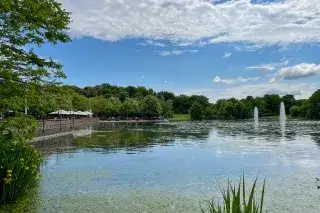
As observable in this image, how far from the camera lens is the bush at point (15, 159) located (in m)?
10.2

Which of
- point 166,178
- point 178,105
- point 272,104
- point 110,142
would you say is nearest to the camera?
point 166,178

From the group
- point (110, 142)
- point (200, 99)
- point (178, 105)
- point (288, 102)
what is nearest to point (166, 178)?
point (110, 142)

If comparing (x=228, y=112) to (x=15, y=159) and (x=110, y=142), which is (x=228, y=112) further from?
(x=15, y=159)

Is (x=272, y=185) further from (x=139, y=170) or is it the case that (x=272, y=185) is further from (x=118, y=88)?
(x=118, y=88)

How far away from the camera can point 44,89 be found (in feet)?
36.2

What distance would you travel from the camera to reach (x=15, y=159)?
1063 cm

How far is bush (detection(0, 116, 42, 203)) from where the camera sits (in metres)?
10.2

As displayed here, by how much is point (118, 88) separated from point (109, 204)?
17125cm

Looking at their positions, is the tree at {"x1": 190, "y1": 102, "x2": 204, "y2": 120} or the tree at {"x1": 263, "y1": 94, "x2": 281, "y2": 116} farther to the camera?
the tree at {"x1": 263, "y1": 94, "x2": 281, "y2": 116}

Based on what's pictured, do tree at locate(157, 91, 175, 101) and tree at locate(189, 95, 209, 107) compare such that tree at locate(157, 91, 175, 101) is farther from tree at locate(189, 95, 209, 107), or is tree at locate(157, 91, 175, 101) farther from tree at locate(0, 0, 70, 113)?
tree at locate(0, 0, 70, 113)

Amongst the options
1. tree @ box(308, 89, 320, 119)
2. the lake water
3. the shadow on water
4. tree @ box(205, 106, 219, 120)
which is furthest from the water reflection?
tree @ box(205, 106, 219, 120)

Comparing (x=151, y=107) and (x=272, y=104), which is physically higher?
(x=272, y=104)

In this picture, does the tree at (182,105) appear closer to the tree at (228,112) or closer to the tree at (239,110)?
the tree at (228,112)

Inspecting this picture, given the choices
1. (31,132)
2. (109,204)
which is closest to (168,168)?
(109,204)
